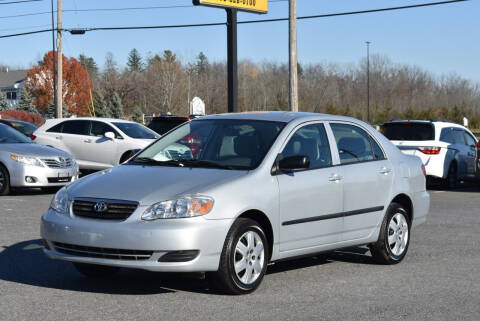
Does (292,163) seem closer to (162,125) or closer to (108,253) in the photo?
(108,253)

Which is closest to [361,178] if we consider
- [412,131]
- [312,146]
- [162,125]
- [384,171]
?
[384,171]

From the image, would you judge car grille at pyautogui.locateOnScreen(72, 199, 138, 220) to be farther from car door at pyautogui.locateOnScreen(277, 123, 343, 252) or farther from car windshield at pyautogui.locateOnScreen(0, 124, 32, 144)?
car windshield at pyautogui.locateOnScreen(0, 124, 32, 144)

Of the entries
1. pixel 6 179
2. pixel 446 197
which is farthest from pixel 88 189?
pixel 446 197

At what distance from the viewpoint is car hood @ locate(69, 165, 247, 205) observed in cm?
652

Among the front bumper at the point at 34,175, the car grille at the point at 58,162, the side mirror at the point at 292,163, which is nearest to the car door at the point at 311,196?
the side mirror at the point at 292,163

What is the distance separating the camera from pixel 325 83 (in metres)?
109

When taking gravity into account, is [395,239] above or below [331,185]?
below

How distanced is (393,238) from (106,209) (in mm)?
3475

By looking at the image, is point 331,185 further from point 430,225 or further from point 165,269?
point 430,225

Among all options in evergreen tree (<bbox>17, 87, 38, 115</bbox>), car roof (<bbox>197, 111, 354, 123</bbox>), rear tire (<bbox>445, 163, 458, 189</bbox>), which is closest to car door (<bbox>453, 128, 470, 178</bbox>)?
rear tire (<bbox>445, 163, 458, 189</bbox>)

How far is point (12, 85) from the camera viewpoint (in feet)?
433

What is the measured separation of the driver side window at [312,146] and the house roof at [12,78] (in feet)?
425

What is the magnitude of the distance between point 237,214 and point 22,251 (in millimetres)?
3453

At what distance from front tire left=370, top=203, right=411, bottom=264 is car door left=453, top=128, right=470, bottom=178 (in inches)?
434
